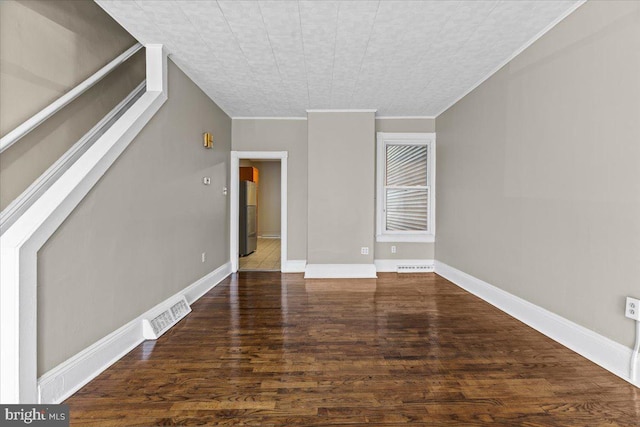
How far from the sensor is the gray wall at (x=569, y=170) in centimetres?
204

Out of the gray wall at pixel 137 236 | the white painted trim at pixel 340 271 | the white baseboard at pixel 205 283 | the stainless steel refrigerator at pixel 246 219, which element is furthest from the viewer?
the stainless steel refrigerator at pixel 246 219

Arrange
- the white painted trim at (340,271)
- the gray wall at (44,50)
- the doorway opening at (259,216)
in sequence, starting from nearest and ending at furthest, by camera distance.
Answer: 1. the gray wall at (44,50)
2. the white painted trim at (340,271)
3. the doorway opening at (259,216)

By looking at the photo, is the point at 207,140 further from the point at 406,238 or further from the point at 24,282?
the point at 406,238

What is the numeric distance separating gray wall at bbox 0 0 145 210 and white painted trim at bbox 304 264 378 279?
3316 millimetres

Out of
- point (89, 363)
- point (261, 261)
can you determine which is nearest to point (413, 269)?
point (261, 261)

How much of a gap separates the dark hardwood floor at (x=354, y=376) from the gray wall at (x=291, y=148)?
2.18 metres

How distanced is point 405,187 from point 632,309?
12.0ft

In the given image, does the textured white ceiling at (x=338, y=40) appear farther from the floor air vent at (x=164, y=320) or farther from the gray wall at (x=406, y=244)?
the floor air vent at (x=164, y=320)

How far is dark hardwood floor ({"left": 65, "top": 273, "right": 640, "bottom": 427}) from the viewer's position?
168cm

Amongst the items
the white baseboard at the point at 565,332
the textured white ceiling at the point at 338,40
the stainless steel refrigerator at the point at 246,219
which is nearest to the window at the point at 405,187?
the textured white ceiling at the point at 338,40

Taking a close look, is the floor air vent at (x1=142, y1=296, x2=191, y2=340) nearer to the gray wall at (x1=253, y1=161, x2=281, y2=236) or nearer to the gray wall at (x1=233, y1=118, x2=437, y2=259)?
the gray wall at (x1=233, y1=118, x2=437, y2=259)

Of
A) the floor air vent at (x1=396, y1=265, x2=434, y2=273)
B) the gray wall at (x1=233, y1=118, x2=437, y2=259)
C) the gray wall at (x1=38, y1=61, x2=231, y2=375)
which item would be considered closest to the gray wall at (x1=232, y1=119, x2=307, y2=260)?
the gray wall at (x1=233, y1=118, x2=437, y2=259)

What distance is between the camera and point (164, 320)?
112 inches

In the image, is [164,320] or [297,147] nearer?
[164,320]
